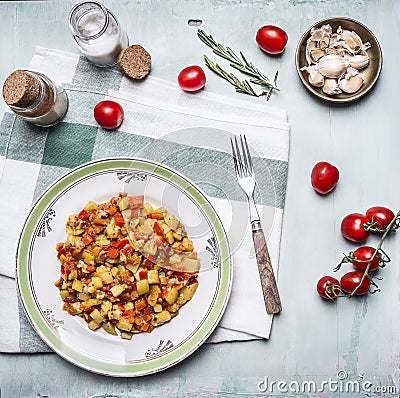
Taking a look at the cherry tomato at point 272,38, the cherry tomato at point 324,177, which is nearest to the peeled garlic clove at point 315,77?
the cherry tomato at point 272,38

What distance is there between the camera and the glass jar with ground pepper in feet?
5.78

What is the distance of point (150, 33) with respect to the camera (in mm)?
1996

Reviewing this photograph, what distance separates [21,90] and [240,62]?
687mm

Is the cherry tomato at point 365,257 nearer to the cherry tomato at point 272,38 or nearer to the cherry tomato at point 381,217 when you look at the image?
the cherry tomato at point 381,217

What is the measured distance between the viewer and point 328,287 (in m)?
1.81

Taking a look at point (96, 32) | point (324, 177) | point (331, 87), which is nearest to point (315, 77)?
point (331, 87)

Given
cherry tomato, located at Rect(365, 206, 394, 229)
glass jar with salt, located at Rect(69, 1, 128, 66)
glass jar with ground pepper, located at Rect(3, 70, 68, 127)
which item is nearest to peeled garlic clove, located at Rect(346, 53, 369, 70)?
cherry tomato, located at Rect(365, 206, 394, 229)

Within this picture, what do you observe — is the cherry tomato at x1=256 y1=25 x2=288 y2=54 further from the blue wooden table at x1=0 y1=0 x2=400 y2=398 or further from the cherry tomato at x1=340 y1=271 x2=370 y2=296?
the cherry tomato at x1=340 y1=271 x2=370 y2=296

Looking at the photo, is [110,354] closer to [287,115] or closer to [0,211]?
[0,211]

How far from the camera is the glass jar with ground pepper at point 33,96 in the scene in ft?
5.78

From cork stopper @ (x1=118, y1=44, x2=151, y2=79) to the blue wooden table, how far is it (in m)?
0.06

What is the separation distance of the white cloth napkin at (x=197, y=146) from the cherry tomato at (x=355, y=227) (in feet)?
0.67

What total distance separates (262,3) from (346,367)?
1.19 m

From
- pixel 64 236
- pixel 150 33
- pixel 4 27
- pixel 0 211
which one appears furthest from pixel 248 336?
pixel 4 27
